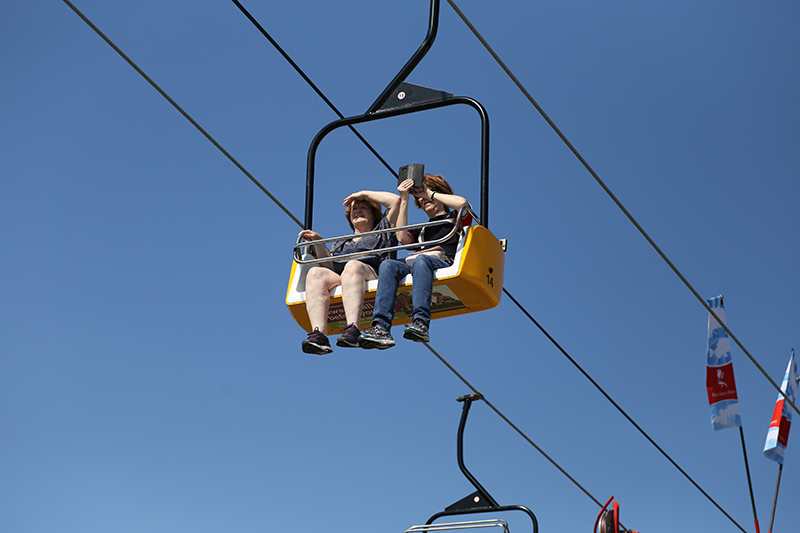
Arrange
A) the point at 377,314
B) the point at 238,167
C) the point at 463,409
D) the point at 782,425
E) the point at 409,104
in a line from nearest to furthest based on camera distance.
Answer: the point at 377,314 < the point at 409,104 < the point at 238,167 < the point at 463,409 < the point at 782,425

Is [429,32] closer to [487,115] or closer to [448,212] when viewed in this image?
[487,115]

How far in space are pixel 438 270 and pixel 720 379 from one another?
31.1 ft

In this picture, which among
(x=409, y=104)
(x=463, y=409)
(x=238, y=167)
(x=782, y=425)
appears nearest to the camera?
(x=409, y=104)

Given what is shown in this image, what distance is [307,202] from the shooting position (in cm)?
556

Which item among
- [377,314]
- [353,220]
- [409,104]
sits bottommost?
[377,314]

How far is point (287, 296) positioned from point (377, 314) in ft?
2.21

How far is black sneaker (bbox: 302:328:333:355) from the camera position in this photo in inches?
200

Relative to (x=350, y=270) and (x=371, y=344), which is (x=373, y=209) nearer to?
(x=350, y=270)

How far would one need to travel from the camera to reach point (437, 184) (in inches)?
219

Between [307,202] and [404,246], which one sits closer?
[404,246]

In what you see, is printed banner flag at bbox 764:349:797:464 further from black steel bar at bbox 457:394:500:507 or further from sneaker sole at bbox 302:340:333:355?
sneaker sole at bbox 302:340:333:355

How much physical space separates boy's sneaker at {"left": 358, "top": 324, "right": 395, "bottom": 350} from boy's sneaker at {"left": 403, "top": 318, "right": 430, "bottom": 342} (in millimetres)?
92

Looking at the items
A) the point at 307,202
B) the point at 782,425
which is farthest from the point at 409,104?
the point at 782,425

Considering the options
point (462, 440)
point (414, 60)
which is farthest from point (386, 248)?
point (462, 440)
